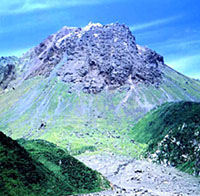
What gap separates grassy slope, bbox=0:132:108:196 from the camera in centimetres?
6298

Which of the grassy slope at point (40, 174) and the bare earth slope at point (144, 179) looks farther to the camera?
the bare earth slope at point (144, 179)

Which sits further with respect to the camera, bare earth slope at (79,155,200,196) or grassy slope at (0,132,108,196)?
bare earth slope at (79,155,200,196)

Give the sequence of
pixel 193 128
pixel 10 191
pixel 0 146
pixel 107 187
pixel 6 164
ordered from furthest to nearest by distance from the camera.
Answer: pixel 193 128 < pixel 107 187 < pixel 0 146 < pixel 6 164 < pixel 10 191

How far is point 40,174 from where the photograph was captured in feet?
239

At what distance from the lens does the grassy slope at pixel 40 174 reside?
6298cm

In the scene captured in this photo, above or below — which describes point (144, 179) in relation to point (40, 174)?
above

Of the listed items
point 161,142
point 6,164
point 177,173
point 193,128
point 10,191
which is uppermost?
point 193,128

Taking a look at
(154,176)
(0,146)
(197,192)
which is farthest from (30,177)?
(154,176)

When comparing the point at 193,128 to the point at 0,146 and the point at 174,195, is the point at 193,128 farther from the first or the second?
the point at 0,146

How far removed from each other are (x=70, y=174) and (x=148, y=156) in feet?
273

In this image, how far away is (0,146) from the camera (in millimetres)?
70938

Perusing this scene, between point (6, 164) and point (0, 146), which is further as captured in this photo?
point (0, 146)

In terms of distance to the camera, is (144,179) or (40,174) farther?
(144,179)

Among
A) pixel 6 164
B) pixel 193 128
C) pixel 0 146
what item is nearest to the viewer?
pixel 6 164
